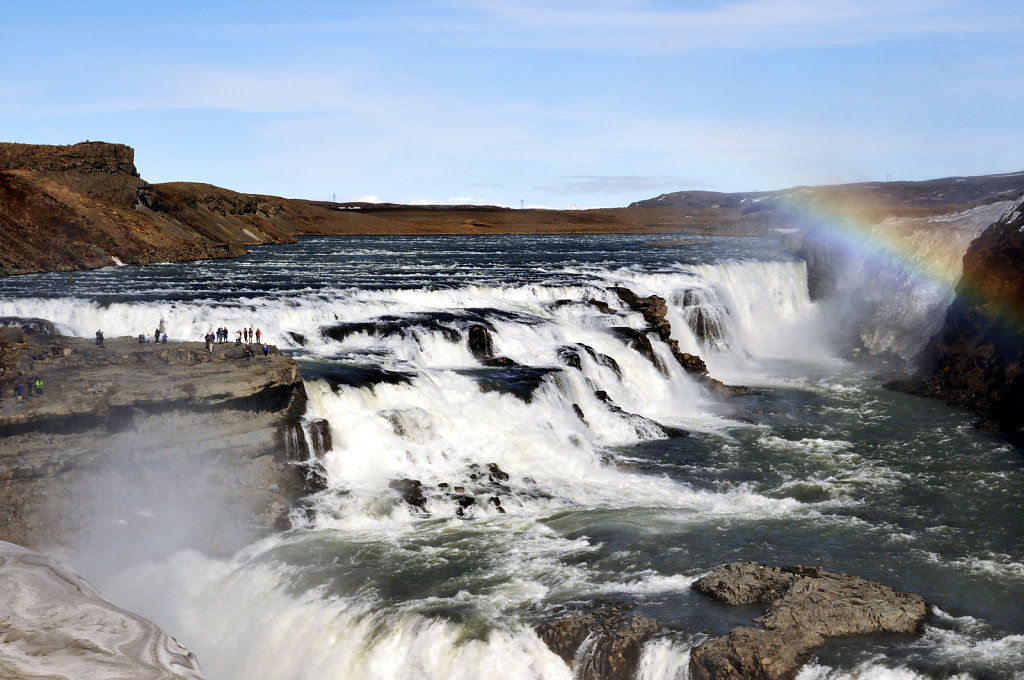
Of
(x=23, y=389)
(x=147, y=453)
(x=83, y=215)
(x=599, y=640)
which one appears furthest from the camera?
(x=83, y=215)

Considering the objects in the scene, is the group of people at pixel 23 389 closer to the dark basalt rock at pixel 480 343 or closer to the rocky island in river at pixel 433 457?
the rocky island in river at pixel 433 457

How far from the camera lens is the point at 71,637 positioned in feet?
36.1

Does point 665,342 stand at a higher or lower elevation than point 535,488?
higher

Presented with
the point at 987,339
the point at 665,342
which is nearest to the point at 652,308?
the point at 665,342

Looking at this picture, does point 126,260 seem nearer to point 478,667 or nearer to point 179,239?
point 179,239

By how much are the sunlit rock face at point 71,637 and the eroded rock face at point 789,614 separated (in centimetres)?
692

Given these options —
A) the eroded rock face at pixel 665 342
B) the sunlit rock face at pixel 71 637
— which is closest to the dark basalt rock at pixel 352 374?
the sunlit rock face at pixel 71 637

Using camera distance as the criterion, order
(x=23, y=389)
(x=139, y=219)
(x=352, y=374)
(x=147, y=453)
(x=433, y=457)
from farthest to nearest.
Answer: (x=139, y=219) → (x=352, y=374) → (x=433, y=457) → (x=147, y=453) → (x=23, y=389)

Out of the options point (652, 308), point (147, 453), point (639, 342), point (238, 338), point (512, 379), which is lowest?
point (147, 453)

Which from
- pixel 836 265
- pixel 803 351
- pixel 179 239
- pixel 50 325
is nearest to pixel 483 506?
pixel 50 325

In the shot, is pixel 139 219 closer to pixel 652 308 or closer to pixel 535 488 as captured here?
pixel 652 308

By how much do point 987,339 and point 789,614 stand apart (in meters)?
20.8

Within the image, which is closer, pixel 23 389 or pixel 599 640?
pixel 599 640

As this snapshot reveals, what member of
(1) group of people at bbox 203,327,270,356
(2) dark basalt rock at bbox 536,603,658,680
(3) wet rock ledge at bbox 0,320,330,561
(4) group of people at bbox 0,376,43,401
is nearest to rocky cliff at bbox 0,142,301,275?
(1) group of people at bbox 203,327,270,356
